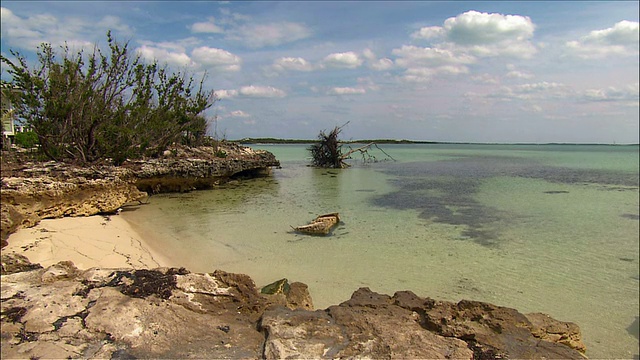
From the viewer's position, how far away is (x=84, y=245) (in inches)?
267

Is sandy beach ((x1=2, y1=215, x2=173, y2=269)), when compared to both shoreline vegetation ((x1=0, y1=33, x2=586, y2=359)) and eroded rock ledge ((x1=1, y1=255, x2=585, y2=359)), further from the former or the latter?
eroded rock ledge ((x1=1, y1=255, x2=585, y2=359))

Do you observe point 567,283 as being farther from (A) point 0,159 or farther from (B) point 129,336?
(A) point 0,159

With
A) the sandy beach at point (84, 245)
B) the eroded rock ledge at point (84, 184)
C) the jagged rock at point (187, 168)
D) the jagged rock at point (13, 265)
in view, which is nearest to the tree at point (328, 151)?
the jagged rock at point (187, 168)

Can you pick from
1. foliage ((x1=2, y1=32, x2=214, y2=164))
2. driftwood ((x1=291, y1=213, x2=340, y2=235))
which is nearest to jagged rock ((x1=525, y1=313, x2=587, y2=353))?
driftwood ((x1=291, y1=213, x2=340, y2=235))

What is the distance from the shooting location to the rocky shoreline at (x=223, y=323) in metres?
2.57

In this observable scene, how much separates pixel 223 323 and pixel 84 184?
8.76 metres

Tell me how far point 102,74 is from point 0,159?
4.94m

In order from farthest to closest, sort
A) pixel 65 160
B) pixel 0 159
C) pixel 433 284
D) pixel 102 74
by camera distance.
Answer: pixel 102 74, pixel 65 160, pixel 0 159, pixel 433 284

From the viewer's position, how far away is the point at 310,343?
2.67 metres

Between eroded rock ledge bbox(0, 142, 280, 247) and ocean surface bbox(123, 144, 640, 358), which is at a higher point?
eroded rock ledge bbox(0, 142, 280, 247)

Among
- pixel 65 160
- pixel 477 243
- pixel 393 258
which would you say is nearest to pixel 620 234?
pixel 477 243

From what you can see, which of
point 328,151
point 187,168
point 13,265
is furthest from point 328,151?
point 13,265

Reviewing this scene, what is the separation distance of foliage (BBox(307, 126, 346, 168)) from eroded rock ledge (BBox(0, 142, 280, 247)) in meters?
14.7

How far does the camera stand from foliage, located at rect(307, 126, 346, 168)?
3108 cm
